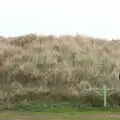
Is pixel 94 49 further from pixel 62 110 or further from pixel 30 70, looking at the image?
pixel 62 110

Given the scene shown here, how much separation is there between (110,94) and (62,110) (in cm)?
313

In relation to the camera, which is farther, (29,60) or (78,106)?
(29,60)

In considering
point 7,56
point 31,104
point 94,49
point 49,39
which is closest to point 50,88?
point 31,104

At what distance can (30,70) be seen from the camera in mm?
26203
